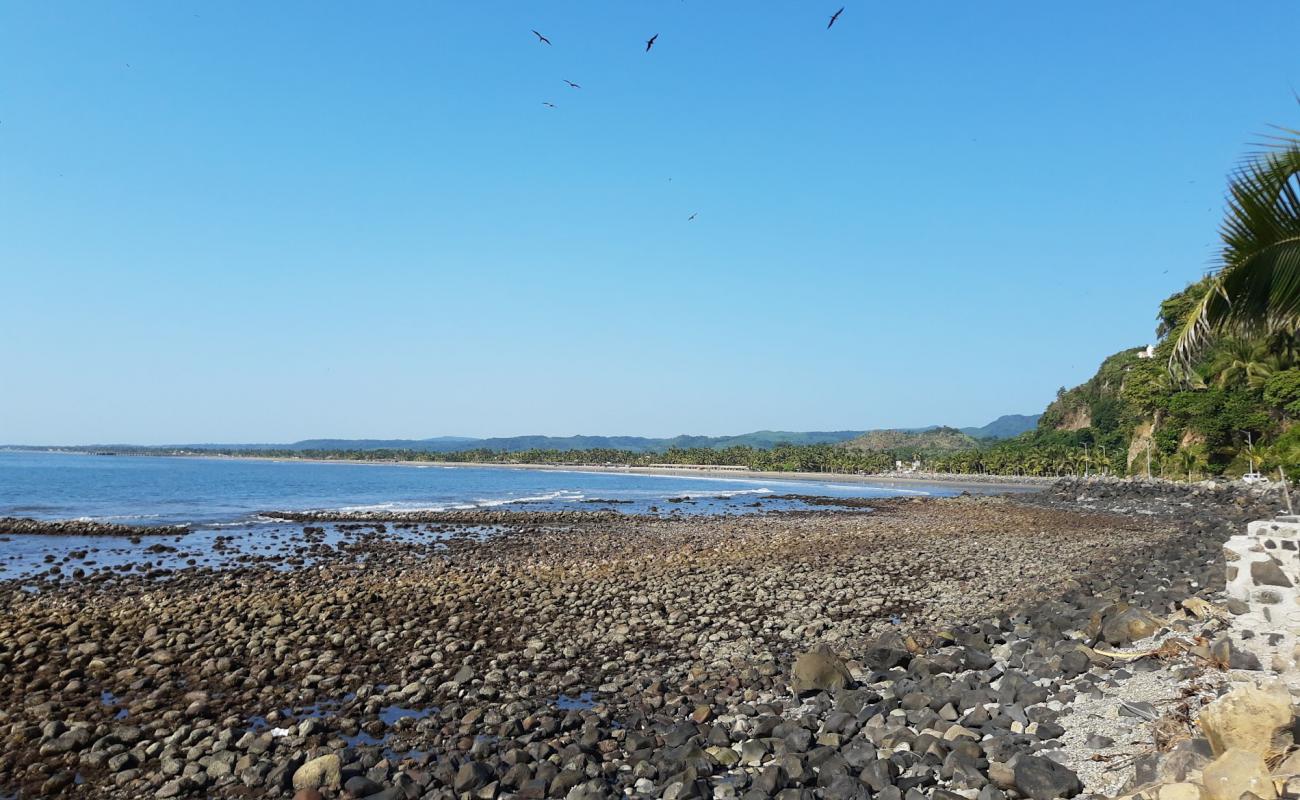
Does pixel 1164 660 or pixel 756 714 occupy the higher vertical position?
pixel 1164 660

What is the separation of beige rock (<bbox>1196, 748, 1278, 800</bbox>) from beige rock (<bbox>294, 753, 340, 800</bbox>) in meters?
7.15

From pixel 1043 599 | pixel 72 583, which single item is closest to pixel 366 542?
pixel 72 583

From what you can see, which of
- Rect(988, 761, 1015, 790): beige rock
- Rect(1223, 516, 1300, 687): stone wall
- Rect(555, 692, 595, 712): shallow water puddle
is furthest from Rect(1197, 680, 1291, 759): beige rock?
Rect(555, 692, 595, 712): shallow water puddle

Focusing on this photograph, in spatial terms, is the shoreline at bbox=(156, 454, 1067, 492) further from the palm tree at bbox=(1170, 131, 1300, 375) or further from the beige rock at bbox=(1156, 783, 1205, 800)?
the beige rock at bbox=(1156, 783, 1205, 800)

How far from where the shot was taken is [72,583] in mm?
20781

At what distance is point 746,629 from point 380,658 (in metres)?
6.29

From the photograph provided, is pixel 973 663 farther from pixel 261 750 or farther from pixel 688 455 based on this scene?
pixel 688 455

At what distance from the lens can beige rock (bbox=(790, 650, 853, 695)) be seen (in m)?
9.50

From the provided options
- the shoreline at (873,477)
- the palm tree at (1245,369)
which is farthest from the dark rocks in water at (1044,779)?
the shoreline at (873,477)

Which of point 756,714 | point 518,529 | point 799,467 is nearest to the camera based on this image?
point 756,714

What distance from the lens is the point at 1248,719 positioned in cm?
496

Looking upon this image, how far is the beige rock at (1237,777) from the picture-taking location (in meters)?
4.12

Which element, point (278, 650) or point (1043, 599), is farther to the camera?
point (1043, 599)

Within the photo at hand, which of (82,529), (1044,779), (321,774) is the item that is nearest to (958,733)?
(1044,779)
